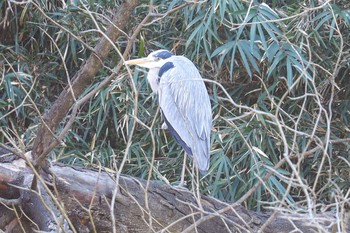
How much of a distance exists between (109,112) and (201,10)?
2.34 ft

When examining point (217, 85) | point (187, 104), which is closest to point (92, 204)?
point (187, 104)

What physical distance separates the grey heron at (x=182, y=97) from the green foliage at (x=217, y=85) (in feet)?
0.52

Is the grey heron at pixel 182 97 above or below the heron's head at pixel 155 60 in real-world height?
below

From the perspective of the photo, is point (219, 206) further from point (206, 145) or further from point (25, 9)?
point (25, 9)

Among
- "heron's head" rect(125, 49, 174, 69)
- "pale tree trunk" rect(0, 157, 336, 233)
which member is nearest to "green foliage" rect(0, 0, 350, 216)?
"heron's head" rect(125, 49, 174, 69)

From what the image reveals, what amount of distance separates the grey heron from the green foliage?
0.52 feet

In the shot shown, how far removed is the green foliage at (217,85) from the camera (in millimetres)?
3381

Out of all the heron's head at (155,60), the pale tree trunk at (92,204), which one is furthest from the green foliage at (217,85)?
the pale tree trunk at (92,204)

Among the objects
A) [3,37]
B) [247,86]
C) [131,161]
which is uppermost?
[3,37]

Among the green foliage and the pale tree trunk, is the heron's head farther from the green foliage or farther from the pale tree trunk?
the pale tree trunk

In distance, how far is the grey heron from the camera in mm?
3000

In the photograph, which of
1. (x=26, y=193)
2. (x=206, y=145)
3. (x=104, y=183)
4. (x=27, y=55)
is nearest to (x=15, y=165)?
(x=26, y=193)

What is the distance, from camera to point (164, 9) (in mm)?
3676

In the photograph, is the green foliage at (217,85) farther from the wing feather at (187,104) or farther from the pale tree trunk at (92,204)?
the pale tree trunk at (92,204)
